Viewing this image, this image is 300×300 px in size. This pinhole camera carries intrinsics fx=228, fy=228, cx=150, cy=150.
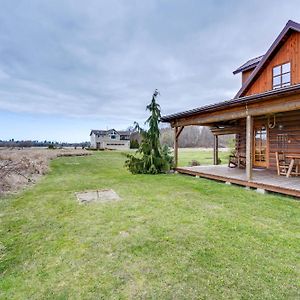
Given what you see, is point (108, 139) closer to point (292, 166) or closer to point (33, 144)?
point (33, 144)

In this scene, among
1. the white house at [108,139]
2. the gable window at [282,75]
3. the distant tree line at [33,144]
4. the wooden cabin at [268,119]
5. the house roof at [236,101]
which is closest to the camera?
the house roof at [236,101]

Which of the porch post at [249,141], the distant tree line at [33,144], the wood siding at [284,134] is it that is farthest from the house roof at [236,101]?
the distant tree line at [33,144]

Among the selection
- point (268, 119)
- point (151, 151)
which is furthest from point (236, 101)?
point (151, 151)

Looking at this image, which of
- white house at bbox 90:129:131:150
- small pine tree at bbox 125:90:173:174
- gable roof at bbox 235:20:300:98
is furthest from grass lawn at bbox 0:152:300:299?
white house at bbox 90:129:131:150

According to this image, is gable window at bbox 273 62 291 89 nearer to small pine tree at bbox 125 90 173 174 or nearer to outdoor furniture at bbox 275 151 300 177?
outdoor furniture at bbox 275 151 300 177

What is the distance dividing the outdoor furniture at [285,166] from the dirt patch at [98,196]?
5.60 meters

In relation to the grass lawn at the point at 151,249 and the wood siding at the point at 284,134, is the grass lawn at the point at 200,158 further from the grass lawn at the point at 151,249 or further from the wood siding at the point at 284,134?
the grass lawn at the point at 151,249

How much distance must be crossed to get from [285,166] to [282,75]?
11.6 ft

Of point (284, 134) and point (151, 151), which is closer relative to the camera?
point (284, 134)

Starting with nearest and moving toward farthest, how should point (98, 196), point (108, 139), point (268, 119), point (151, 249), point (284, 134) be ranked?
point (151, 249) → point (98, 196) → point (284, 134) → point (268, 119) → point (108, 139)

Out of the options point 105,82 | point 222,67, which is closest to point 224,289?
point 222,67

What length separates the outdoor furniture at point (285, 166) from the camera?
24.2 ft

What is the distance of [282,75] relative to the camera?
343 inches

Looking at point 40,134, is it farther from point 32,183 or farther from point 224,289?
point 224,289
